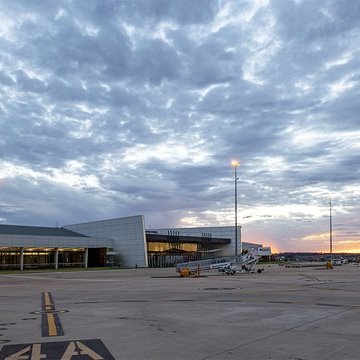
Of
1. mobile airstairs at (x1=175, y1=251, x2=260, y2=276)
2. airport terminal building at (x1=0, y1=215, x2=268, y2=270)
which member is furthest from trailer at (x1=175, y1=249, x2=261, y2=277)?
airport terminal building at (x1=0, y1=215, x2=268, y2=270)

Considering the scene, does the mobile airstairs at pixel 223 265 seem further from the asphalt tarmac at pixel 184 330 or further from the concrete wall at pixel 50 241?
the asphalt tarmac at pixel 184 330

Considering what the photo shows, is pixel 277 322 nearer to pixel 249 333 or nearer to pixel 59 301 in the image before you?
pixel 249 333

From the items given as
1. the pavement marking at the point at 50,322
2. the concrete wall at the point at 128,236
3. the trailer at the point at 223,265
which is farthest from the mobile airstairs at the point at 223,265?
the pavement marking at the point at 50,322

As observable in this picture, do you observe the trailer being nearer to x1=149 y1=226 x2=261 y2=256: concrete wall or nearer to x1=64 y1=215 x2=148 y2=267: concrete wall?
x1=64 y1=215 x2=148 y2=267: concrete wall

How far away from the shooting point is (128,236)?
92375mm

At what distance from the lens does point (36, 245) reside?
79688 mm

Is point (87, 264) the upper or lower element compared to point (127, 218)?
lower

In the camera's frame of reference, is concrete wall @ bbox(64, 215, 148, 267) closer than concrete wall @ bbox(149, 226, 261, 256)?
Yes

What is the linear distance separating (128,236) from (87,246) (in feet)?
26.2

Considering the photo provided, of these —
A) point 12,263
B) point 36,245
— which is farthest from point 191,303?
point 12,263

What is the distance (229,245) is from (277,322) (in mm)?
114279

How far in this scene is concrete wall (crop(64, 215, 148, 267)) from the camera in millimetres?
89938

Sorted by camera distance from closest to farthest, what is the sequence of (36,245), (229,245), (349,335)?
(349,335) < (36,245) < (229,245)

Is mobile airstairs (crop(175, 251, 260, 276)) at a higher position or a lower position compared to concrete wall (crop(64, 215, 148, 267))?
lower
